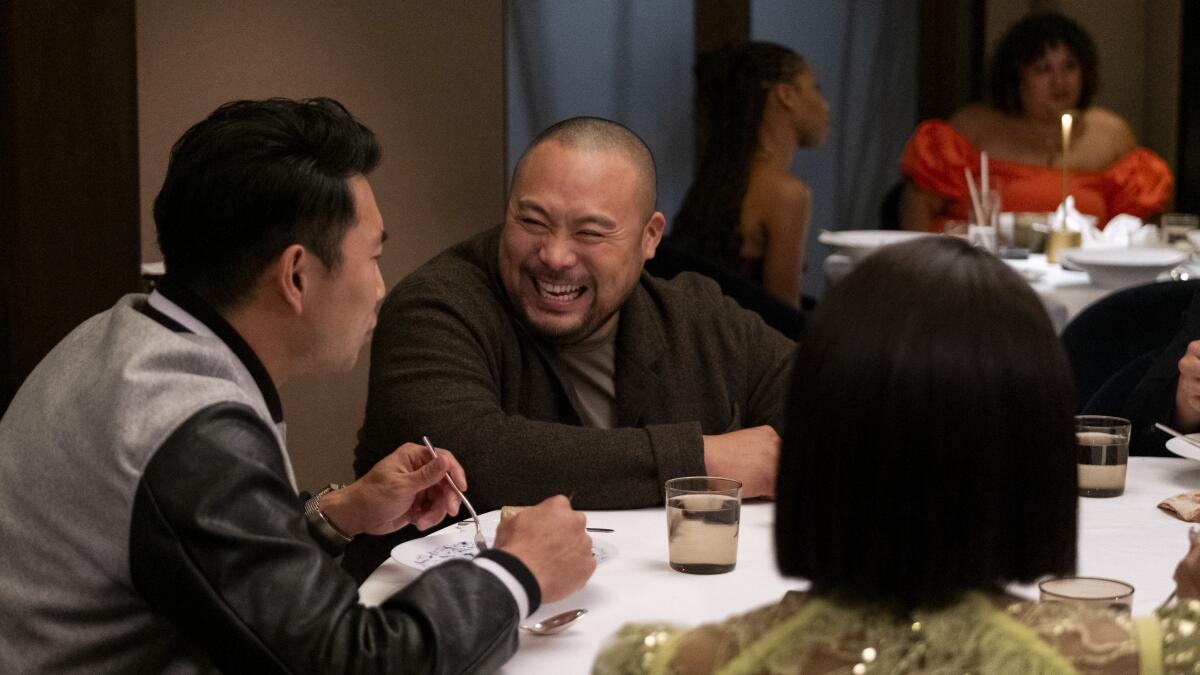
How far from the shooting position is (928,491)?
907 millimetres

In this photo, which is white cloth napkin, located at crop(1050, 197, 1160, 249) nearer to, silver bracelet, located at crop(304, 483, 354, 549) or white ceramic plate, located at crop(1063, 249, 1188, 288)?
white ceramic plate, located at crop(1063, 249, 1188, 288)

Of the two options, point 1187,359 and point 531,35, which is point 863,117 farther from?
point 1187,359

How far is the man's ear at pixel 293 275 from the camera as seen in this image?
1483 mm

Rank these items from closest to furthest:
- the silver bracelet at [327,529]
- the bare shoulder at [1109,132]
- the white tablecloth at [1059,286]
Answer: the silver bracelet at [327,529]
the white tablecloth at [1059,286]
the bare shoulder at [1109,132]

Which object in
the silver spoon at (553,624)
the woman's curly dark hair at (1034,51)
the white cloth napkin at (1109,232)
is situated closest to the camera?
the silver spoon at (553,624)

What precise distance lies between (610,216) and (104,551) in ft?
4.08

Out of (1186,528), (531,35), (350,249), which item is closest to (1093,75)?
(531,35)

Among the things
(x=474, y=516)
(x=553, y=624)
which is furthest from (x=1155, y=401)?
(x=553, y=624)

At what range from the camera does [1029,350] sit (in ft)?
2.99

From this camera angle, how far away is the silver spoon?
4.61 feet

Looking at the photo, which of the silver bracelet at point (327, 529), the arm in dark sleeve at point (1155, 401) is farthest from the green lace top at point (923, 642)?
the arm in dark sleeve at point (1155, 401)

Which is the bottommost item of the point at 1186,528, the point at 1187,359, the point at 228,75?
the point at 1186,528

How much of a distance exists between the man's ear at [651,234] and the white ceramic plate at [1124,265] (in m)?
1.73

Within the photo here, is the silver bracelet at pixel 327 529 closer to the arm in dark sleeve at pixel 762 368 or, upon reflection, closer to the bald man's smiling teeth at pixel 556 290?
the bald man's smiling teeth at pixel 556 290
